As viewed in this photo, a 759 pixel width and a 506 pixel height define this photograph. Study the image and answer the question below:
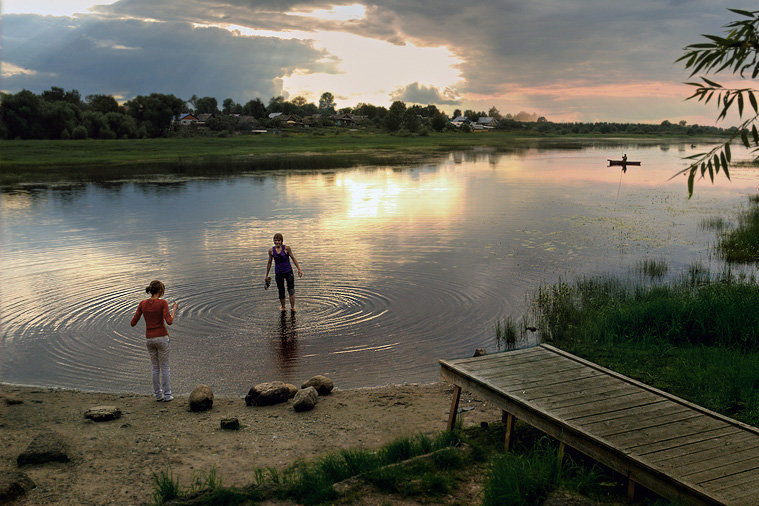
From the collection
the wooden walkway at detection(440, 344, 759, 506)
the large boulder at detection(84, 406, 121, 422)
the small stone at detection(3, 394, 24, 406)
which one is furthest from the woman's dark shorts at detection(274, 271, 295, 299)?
the wooden walkway at detection(440, 344, 759, 506)

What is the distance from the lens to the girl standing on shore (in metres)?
11.2

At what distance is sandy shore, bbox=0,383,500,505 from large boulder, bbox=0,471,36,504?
0.10 m

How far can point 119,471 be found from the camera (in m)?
8.70

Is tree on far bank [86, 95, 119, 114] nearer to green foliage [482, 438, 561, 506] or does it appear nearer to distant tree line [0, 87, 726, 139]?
distant tree line [0, 87, 726, 139]

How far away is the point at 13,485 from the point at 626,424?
765 cm

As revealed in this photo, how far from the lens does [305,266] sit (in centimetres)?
2211

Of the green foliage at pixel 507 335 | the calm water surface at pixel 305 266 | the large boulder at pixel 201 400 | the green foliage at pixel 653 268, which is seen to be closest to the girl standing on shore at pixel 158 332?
the large boulder at pixel 201 400

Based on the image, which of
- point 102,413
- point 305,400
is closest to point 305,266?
point 305,400

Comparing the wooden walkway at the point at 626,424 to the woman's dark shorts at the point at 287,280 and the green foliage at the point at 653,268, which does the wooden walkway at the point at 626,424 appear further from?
the green foliage at the point at 653,268

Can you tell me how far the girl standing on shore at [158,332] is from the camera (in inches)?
441

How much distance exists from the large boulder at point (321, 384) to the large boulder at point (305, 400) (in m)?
0.60

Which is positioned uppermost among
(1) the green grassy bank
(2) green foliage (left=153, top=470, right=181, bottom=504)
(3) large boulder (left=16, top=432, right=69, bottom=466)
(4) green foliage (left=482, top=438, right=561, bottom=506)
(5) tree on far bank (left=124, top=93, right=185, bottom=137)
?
(5) tree on far bank (left=124, top=93, right=185, bottom=137)

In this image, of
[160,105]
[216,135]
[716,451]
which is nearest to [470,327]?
[716,451]

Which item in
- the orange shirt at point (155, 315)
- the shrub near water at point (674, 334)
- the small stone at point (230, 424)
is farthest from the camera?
the orange shirt at point (155, 315)
